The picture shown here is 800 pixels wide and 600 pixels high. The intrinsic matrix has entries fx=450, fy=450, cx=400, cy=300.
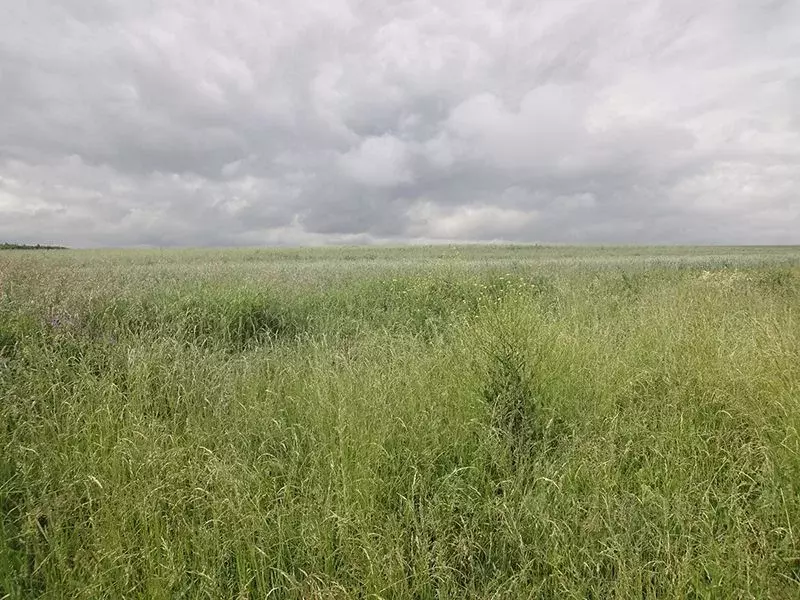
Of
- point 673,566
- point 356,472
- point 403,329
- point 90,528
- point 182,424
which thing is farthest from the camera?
point 403,329

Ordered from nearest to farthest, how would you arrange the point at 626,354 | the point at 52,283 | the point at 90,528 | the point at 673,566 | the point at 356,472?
the point at 673,566 → the point at 90,528 → the point at 356,472 → the point at 626,354 → the point at 52,283

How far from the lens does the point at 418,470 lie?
2.86m

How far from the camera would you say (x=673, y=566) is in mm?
2105

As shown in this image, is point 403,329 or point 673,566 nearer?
point 673,566

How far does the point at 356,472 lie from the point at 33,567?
1.75 metres

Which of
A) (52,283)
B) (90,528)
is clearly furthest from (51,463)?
(52,283)

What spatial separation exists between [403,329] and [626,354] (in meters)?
3.05

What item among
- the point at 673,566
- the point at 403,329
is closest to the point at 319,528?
the point at 673,566

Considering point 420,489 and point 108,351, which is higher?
point 108,351

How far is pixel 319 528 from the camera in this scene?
2.31m

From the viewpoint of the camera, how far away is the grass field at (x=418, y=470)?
216 cm

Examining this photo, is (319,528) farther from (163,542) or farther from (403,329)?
(403,329)

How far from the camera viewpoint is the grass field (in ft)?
7.09

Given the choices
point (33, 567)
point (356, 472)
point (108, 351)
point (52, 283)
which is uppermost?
point (52, 283)
